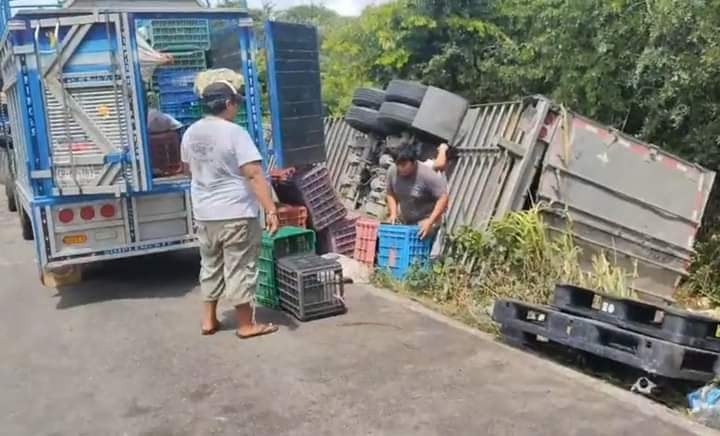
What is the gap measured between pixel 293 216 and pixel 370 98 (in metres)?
2.52

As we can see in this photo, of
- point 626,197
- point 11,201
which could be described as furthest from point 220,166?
point 11,201

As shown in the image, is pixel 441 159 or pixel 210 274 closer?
pixel 210 274

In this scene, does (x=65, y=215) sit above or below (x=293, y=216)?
above

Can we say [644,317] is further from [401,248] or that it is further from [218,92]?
[218,92]

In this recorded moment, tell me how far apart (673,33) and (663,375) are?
14.8ft

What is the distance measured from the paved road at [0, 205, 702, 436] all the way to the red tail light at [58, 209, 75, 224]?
0.82 meters

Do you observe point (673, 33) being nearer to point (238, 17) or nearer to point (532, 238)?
point (532, 238)

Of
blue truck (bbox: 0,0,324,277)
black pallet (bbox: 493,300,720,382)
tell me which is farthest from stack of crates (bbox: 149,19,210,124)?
black pallet (bbox: 493,300,720,382)

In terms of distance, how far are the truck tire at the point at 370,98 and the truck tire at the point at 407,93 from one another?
0.68m

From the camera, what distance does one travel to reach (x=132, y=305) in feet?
21.5

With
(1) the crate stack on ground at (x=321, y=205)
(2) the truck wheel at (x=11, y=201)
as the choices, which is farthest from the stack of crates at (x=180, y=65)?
(2) the truck wheel at (x=11, y=201)

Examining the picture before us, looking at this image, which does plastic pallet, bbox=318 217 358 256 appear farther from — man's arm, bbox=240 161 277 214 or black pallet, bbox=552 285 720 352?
black pallet, bbox=552 285 720 352

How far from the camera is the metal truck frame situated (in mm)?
6168

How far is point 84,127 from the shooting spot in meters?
6.34
